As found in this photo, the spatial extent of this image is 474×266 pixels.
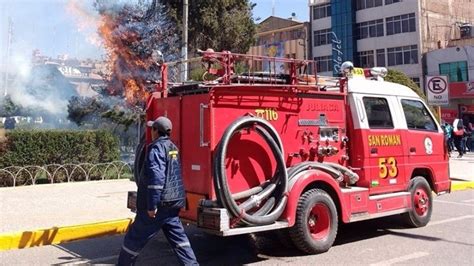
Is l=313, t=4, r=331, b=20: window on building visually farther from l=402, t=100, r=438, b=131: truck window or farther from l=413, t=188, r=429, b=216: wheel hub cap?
l=413, t=188, r=429, b=216: wheel hub cap

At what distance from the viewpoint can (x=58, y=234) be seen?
6.91 m

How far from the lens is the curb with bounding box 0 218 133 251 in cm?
659

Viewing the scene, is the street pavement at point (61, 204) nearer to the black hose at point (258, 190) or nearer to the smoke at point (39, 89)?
the black hose at point (258, 190)

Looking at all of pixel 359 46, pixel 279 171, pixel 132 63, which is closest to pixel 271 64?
pixel 279 171

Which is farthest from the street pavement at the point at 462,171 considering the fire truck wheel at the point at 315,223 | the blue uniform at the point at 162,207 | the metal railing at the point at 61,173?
the blue uniform at the point at 162,207

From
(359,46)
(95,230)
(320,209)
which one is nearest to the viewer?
(320,209)

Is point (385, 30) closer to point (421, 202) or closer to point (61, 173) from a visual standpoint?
point (61, 173)

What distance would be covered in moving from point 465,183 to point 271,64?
9124 millimetres

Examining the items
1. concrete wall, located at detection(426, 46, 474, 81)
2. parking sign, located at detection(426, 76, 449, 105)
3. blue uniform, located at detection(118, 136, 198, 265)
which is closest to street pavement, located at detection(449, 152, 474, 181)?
parking sign, located at detection(426, 76, 449, 105)

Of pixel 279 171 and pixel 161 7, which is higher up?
pixel 161 7

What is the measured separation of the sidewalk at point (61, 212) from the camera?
6.86 metres

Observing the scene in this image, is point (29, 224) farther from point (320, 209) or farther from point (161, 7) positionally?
point (161, 7)

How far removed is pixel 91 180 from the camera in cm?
1296

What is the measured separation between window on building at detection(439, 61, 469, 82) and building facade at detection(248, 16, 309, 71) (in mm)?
17458
